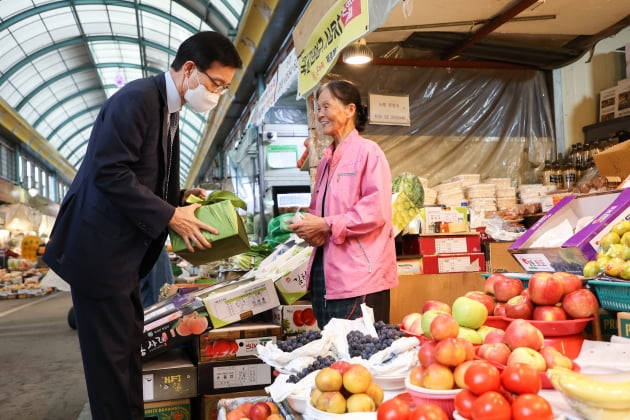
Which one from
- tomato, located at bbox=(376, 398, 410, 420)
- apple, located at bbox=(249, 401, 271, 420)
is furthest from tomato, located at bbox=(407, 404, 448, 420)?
apple, located at bbox=(249, 401, 271, 420)

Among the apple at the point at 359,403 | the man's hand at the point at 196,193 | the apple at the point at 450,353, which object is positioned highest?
the man's hand at the point at 196,193

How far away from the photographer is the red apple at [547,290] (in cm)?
161

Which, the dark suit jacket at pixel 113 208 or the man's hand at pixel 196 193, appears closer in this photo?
the dark suit jacket at pixel 113 208

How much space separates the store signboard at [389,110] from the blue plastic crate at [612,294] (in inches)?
142

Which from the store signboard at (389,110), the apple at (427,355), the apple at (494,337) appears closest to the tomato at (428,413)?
the apple at (427,355)

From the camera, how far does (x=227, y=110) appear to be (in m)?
9.72

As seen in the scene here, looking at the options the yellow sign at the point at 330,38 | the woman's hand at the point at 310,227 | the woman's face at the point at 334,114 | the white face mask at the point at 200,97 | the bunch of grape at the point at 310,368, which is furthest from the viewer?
the yellow sign at the point at 330,38

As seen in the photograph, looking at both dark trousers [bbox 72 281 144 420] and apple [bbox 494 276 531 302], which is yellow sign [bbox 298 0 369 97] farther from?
dark trousers [bbox 72 281 144 420]

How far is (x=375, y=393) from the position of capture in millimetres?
1416

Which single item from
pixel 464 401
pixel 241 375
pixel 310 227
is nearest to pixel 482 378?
pixel 464 401

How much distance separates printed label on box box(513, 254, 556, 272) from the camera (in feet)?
6.67

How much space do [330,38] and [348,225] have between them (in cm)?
160

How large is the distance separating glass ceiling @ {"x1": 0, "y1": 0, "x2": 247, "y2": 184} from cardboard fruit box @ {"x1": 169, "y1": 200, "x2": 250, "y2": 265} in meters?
5.93

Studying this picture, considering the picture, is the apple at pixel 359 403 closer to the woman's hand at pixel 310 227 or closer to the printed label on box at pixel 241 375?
the woman's hand at pixel 310 227
